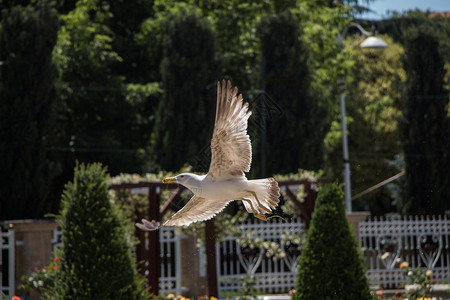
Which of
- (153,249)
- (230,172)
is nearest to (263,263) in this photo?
(153,249)

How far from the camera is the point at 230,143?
2447 mm

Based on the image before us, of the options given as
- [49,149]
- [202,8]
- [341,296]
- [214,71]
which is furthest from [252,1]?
[341,296]

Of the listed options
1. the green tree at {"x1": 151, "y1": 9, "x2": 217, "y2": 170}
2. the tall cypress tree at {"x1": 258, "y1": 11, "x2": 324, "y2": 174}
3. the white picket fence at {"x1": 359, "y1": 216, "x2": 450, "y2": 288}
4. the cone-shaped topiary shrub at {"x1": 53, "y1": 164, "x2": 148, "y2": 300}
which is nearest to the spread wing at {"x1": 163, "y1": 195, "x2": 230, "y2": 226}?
the cone-shaped topiary shrub at {"x1": 53, "y1": 164, "x2": 148, "y2": 300}

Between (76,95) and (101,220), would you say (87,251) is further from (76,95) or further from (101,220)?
(76,95)

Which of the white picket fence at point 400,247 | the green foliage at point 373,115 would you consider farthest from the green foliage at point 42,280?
the green foliage at point 373,115

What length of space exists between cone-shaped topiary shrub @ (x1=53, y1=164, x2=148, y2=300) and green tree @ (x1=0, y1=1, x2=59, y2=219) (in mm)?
7882

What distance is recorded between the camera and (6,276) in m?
10.7

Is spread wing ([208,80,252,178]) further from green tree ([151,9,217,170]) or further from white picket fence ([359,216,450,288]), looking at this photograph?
green tree ([151,9,217,170])

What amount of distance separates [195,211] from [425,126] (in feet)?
41.2

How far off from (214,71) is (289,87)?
205 centimetres

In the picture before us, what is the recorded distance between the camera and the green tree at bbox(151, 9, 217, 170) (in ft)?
47.1

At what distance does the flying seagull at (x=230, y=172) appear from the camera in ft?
7.65

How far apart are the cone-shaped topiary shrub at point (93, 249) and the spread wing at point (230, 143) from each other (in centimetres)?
309

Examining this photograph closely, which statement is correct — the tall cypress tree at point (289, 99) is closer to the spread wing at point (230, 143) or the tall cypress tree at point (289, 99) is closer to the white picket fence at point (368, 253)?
the white picket fence at point (368, 253)
